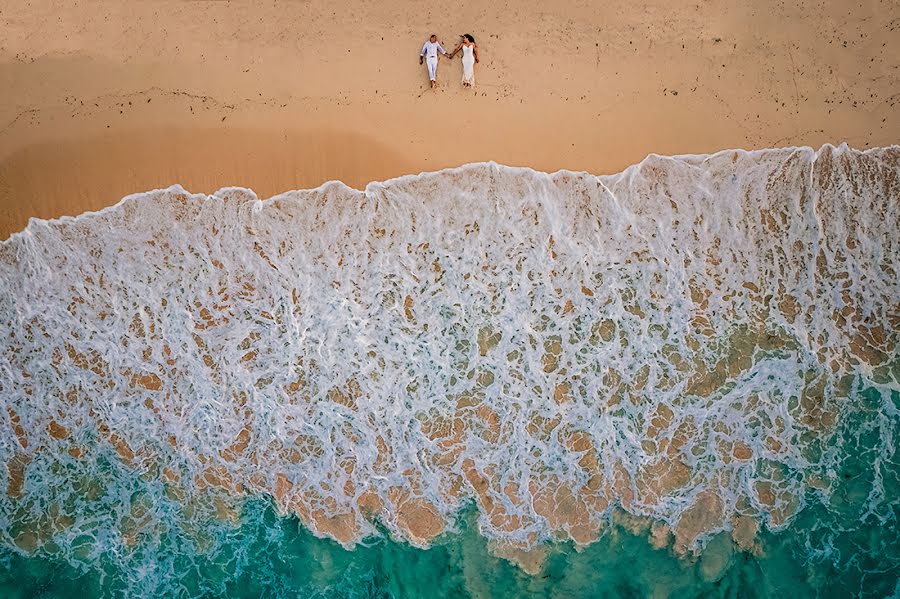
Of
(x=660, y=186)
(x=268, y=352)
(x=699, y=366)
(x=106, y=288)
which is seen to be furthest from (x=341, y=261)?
(x=699, y=366)

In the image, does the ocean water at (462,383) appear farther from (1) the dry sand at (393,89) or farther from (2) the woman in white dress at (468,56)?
(2) the woman in white dress at (468,56)

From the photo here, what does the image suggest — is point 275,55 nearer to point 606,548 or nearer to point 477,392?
point 477,392

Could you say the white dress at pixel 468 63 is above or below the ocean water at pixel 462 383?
above

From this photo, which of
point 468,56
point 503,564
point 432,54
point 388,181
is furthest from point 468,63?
point 503,564

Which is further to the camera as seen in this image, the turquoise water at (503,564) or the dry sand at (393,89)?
the dry sand at (393,89)

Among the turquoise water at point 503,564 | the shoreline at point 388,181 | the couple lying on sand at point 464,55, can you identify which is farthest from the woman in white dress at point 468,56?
the turquoise water at point 503,564

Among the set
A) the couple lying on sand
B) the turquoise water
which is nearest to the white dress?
the couple lying on sand

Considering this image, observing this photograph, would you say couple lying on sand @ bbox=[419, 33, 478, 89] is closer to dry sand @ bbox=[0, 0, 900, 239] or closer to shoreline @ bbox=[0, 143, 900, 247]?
dry sand @ bbox=[0, 0, 900, 239]

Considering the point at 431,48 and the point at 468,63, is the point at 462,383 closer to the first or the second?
the point at 468,63

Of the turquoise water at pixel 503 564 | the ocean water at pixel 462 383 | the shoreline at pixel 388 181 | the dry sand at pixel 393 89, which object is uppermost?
the dry sand at pixel 393 89
